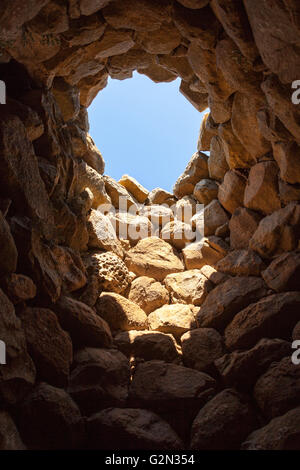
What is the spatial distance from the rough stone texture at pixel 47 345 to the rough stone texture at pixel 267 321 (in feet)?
8.04

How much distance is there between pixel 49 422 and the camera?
339cm

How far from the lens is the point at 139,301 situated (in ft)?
21.5

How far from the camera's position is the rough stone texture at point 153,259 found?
729 centimetres

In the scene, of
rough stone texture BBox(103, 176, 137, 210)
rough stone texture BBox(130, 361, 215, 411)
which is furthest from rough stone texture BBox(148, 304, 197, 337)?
rough stone texture BBox(103, 176, 137, 210)

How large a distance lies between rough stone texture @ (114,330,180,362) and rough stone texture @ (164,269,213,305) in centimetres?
133

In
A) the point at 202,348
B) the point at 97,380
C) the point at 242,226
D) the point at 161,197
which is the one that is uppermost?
the point at 161,197

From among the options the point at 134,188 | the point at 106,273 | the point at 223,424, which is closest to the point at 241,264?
the point at 106,273

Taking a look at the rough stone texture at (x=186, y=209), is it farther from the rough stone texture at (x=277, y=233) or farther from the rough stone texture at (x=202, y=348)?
the rough stone texture at (x=202, y=348)

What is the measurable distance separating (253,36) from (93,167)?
499 cm

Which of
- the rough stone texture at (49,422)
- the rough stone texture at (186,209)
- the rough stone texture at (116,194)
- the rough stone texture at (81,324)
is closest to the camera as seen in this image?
the rough stone texture at (49,422)

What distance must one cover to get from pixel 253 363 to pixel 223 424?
90 cm

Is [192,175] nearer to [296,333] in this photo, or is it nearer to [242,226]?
[242,226]

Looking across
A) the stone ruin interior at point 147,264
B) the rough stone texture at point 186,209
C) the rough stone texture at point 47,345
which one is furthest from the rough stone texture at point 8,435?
the rough stone texture at point 186,209

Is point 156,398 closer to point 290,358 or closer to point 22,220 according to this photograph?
point 290,358
